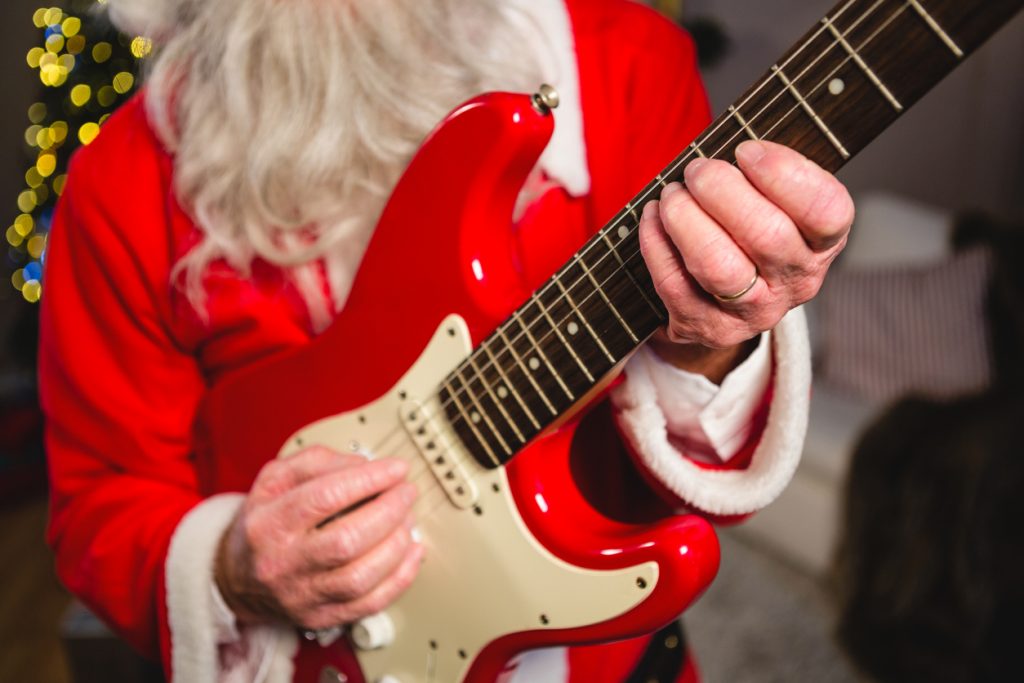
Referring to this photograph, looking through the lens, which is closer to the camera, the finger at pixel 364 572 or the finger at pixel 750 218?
the finger at pixel 750 218

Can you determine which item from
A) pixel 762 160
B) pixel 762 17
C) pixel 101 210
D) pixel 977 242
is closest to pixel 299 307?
pixel 101 210

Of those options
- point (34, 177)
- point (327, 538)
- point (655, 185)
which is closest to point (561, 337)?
point (655, 185)

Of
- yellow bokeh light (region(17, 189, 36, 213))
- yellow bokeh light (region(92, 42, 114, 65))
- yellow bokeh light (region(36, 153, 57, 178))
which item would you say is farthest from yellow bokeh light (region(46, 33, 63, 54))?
yellow bokeh light (region(17, 189, 36, 213))

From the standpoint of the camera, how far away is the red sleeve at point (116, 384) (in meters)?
0.73

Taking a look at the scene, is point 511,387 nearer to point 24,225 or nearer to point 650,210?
point 650,210

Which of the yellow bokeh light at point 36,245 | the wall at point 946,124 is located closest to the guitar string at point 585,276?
the yellow bokeh light at point 36,245

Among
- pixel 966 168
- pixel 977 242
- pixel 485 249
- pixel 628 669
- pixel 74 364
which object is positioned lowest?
pixel 966 168

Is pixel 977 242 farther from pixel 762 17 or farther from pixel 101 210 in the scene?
pixel 101 210

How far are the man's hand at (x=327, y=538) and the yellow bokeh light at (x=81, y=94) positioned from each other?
1.42 m

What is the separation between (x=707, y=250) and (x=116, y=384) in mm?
583

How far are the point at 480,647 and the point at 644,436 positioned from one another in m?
0.20

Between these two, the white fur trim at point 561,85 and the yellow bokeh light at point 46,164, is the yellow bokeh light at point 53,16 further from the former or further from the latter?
the white fur trim at point 561,85

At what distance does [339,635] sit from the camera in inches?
27.4

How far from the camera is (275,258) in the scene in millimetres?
717
